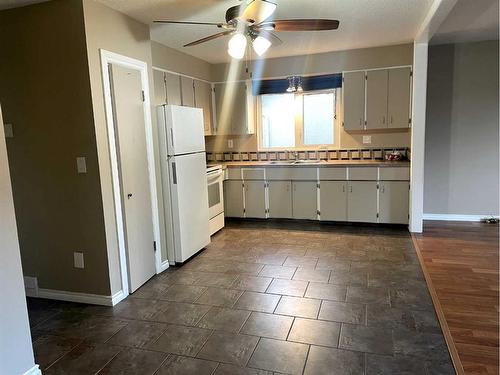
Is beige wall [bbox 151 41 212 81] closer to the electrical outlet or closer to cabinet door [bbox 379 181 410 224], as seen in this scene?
the electrical outlet

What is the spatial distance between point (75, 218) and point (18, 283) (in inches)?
40.2

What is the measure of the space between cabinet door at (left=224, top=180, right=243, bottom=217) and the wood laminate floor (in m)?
2.40

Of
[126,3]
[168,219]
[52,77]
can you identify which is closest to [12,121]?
[52,77]

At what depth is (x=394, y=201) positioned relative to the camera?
4805mm

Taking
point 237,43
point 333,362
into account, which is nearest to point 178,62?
point 237,43

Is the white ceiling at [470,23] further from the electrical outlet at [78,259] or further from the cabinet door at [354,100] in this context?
the electrical outlet at [78,259]

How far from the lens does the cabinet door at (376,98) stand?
4.88 meters

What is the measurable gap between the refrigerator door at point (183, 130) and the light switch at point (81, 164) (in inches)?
35.9

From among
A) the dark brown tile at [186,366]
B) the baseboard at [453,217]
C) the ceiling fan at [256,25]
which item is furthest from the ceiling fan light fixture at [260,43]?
the baseboard at [453,217]

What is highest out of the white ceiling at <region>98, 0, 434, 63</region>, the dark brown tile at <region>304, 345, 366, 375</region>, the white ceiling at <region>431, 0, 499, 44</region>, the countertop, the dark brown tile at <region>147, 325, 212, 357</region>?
the white ceiling at <region>431, 0, 499, 44</region>

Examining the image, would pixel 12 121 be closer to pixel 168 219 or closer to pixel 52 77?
pixel 52 77

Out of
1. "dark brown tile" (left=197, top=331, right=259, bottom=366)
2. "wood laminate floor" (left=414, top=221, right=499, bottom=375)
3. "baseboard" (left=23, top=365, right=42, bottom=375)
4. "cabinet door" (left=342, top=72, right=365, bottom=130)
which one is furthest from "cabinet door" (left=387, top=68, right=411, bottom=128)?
"baseboard" (left=23, top=365, right=42, bottom=375)

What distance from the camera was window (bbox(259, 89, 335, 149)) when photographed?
5461 mm

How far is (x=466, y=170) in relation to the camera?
16.8 feet
